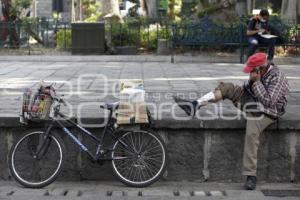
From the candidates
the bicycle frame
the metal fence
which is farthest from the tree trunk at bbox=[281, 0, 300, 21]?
the bicycle frame

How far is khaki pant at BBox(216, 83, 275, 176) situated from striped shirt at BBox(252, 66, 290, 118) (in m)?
0.15

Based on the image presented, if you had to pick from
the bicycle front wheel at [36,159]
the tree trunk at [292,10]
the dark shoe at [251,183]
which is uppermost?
the tree trunk at [292,10]

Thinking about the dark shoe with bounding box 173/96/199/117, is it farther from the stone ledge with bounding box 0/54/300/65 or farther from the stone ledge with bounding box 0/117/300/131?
the stone ledge with bounding box 0/54/300/65

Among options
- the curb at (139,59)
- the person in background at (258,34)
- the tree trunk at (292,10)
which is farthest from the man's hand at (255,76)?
the tree trunk at (292,10)

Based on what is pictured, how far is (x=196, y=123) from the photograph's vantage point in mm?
7797

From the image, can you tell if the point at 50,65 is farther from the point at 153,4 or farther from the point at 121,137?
the point at 153,4

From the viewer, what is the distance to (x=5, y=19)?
22.2 meters

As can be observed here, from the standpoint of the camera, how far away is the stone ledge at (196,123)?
7.72m

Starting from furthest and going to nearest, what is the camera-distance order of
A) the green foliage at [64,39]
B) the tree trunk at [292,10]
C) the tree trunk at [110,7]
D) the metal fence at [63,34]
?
the tree trunk at [292,10], the tree trunk at [110,7], the green foliage at [64,39], the metal fence at [63,34]

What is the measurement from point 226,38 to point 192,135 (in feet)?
38.4

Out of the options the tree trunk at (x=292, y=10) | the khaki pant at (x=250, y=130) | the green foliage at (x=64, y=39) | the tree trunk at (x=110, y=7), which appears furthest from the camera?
the tree trunk at (x=292, y=10)

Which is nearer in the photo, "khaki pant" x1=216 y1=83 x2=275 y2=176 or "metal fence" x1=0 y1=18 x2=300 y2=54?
"khaki pant" x1=216 y1=83 x2=275 y2=176

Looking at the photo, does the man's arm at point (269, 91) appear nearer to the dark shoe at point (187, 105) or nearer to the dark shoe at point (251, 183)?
the dark shoe at point (187, 105)

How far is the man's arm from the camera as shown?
23.7 feet
